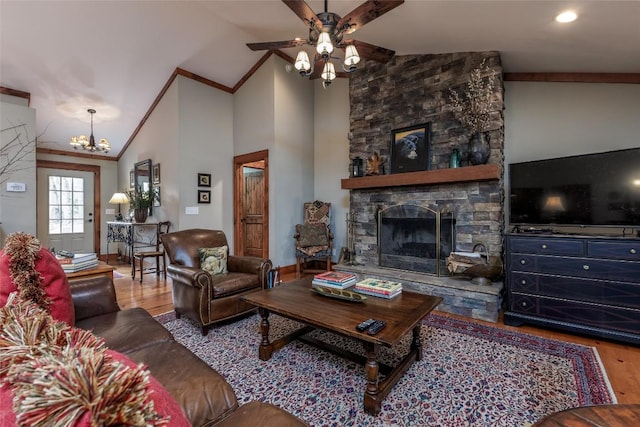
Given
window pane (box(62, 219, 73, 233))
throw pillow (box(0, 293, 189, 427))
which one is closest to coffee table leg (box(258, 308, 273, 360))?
throw pillow (box(0, 293, 189, 427))

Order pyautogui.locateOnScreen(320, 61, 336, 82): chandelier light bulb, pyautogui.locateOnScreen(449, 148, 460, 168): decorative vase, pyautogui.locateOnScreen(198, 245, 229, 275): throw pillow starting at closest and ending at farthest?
pyautogui.locateOnScreen(320, 61, 336, 82): chandelier light bulb → pyautogui.locateOnScreen(198, 245, 229, 275): throw pillow → pyautogui.locateOnScreen(449, 148, 460, 168): decorative vase

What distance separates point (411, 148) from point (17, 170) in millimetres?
5439

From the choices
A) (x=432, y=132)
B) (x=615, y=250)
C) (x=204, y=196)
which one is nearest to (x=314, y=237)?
(x=204, y=196)

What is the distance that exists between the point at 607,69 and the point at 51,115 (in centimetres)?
782

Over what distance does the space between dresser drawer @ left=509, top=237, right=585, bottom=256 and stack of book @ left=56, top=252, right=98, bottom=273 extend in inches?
143

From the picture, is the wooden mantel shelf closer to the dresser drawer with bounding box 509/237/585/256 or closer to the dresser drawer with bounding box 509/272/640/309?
the dresser drawer with bounding box 509/237/585/256

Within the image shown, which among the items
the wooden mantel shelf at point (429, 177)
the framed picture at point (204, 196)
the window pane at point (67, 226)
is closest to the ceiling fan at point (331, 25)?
the wooden mantel shelf at point (429, 177)

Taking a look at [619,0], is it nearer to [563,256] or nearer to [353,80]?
[563,256]

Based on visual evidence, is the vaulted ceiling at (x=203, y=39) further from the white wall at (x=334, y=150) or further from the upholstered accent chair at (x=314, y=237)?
the upholstered accent chair at (x=314, y=237)

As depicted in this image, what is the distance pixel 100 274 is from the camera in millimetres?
2168

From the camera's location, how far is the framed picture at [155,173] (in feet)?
16.9

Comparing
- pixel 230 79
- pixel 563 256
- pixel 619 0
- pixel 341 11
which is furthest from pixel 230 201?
pixel 619 0

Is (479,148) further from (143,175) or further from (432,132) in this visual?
(143,175)

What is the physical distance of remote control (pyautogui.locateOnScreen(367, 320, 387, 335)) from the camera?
4.99 feet
